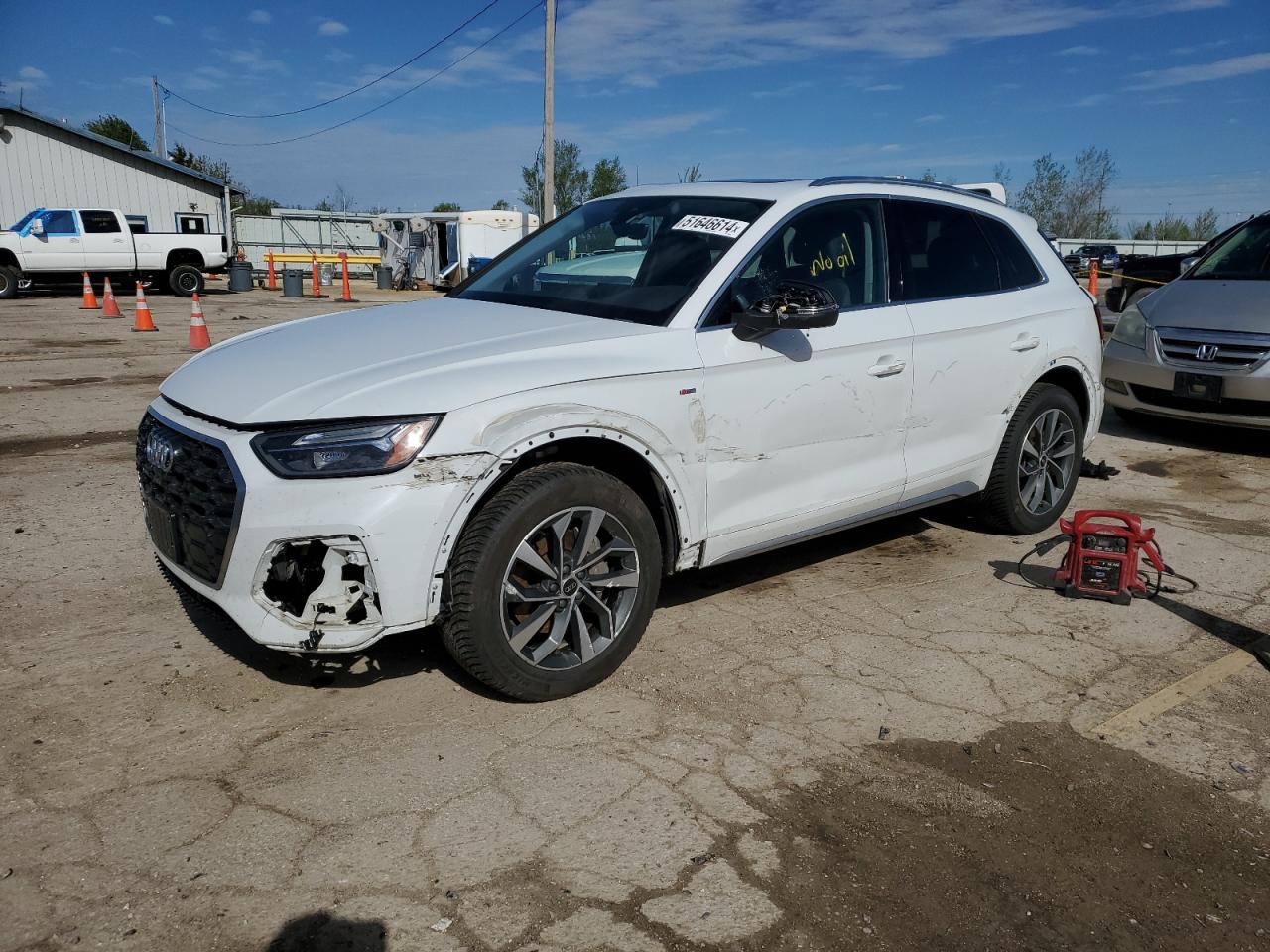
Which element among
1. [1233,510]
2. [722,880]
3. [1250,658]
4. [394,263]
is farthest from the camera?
[394,263]

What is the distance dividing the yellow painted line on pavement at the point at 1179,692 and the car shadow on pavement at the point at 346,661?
2128 millimetres

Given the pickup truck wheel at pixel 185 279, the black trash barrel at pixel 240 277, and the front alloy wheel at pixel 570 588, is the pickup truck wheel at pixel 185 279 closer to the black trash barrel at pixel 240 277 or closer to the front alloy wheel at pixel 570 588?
the black trash barrel at pixel 240 277

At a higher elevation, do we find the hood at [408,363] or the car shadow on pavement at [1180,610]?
the hood at [408,363]

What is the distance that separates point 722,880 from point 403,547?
51.6 inches

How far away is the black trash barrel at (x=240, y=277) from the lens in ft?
92.2

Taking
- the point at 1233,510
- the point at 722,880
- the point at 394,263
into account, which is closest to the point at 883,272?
the point at 722,880

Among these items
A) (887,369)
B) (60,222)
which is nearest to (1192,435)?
(887,369)

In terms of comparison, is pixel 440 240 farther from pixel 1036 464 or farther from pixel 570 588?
pixel 570 588

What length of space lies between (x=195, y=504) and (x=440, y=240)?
101 ft

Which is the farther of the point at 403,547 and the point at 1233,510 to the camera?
the point at 1233,510

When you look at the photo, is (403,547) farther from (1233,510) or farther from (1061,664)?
(1233,510)

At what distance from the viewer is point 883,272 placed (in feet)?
14.8

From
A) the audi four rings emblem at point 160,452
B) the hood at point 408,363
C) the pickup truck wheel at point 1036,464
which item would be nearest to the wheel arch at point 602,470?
the hood at point 408,363

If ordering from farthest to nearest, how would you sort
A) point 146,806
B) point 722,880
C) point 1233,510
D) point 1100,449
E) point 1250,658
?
point 1100,449 < point 1233,510 < point 1250,658 < point 146,806 < point 722,880
